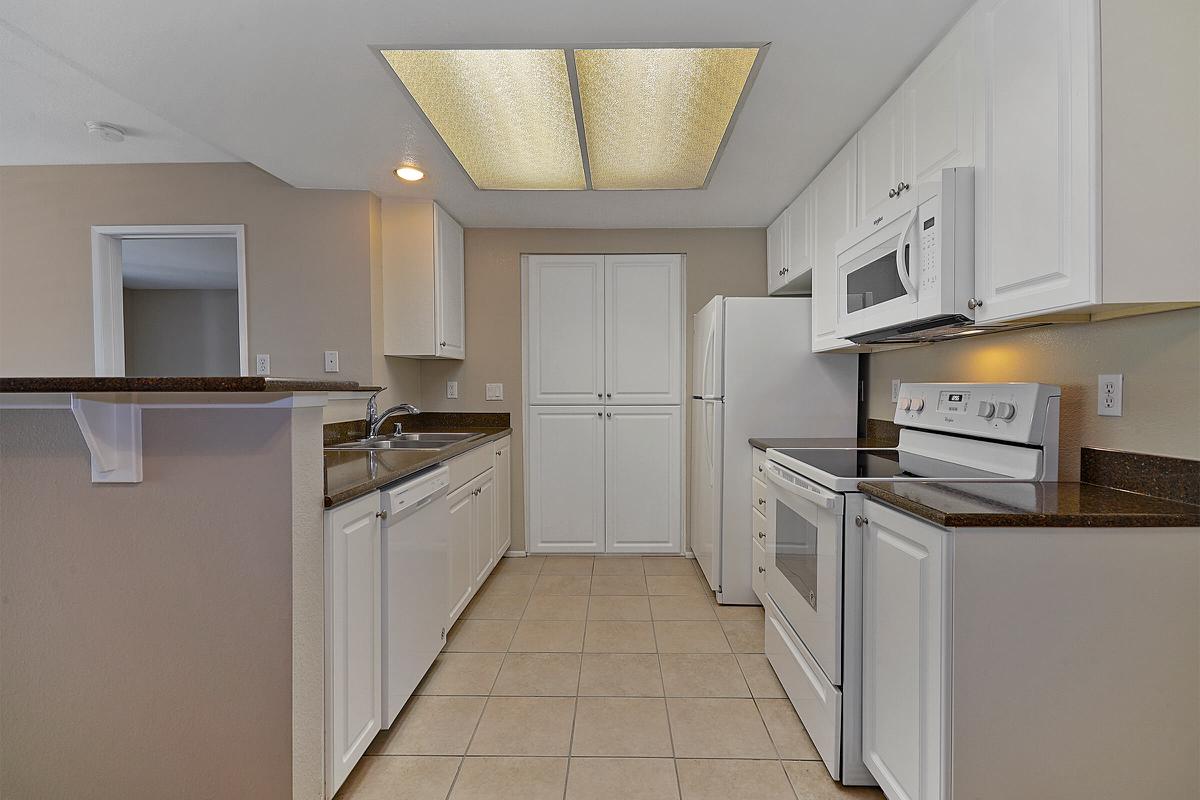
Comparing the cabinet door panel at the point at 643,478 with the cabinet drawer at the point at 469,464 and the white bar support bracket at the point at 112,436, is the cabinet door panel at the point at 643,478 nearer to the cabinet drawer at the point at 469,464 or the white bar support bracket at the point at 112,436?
the cabinet drawer at the point at 469,464

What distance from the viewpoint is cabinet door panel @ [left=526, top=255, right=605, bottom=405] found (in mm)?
4008

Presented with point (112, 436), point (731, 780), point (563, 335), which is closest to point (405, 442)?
point (563, 335)

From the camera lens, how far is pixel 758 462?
2.86 metres

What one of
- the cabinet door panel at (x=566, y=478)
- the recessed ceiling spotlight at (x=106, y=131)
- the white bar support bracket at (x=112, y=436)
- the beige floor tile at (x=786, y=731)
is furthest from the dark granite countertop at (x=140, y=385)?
the cabinet door panel at (x=566, y=478)

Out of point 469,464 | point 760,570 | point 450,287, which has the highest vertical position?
point 450,287

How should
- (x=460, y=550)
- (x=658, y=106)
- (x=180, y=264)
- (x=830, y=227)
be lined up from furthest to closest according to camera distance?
(x=180, y=264), (x=460, y=550), (x=830, y=227), (x=658, y=106)

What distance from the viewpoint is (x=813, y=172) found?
2811 millimetres

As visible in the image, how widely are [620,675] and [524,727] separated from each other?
490 mm

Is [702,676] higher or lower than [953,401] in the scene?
lower

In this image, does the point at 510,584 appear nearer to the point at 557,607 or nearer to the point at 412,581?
the point at 557,607

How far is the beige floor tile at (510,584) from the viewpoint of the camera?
332cm

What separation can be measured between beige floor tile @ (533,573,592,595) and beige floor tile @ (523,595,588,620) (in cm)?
6

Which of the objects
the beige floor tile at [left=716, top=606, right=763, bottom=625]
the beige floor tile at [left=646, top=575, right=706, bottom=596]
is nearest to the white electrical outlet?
the beige floor tile at [left=716, top=606, right=763, bottom=625]

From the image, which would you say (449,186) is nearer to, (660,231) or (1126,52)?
(660,231)
